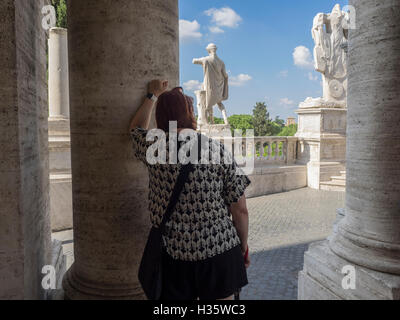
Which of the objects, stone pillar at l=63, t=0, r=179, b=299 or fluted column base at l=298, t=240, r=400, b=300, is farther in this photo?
fluted column base at l=298, t=240, r=400, b=300

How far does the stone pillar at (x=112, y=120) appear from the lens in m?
2.27

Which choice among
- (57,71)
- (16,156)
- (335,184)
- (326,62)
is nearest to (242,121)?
(326,62)

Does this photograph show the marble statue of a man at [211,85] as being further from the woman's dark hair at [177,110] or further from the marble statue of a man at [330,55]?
the woman's dark hair at [177,110]

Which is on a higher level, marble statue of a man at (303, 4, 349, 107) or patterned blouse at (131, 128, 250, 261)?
marble statue of a man at (303, 4, 349, 107)

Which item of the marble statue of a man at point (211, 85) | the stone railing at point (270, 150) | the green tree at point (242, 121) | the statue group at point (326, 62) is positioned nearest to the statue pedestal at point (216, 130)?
the statue group at point (326, 62)

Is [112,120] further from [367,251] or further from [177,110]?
[367,251]

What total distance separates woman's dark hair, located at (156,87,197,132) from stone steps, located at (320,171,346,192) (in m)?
10.7

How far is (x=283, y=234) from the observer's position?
6934mm

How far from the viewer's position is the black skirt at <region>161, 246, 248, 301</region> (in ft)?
5.78

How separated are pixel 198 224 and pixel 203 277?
0.89ft

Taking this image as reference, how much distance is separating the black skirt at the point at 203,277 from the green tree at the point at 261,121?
4302 centimetres

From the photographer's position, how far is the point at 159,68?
92.4 inches

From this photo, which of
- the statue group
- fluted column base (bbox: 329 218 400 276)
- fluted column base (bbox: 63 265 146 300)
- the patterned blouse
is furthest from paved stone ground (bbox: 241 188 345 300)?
the statue group

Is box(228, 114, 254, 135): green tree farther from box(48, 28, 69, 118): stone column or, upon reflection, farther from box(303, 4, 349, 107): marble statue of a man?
box(48, 28, 69, 118): stone column
